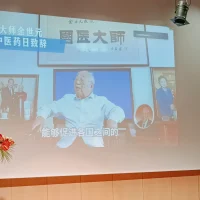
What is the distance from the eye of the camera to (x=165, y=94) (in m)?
3.57

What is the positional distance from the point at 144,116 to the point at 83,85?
0.72 metres

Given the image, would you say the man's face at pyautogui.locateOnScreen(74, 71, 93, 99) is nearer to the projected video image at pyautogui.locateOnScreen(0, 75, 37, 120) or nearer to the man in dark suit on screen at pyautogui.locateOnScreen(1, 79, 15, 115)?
the projected video image at pyautogui.locateOnScreen(0, 75, 37, 120)

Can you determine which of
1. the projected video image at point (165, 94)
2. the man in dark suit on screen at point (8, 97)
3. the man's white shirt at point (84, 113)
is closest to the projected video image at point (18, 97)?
the man in dark suit on screen at point (8, 97)

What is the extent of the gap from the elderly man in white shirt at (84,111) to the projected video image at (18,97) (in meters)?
0.12

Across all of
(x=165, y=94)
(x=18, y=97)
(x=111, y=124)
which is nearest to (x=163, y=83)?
(x=165, y=94)

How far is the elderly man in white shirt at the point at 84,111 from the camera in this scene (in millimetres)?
3184

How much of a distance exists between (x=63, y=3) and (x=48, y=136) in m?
1.34

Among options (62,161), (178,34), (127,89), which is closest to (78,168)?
(62,161)

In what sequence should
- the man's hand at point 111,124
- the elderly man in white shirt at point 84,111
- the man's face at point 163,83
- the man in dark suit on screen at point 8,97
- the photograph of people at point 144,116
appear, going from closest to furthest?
the man in dark suit on screen at point 8,97, the elderly man in white shirt at point 84,111, the man's hand at point 111,124, the photograph of people at point 144,116, the man's face at point 163,83

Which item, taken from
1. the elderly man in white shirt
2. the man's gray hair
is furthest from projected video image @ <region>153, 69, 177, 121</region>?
the man's gray hair

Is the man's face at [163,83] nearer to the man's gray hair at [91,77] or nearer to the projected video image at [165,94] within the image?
the projected video image at [165,94]

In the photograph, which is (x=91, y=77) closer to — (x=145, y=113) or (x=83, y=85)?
(x=83, y=85)

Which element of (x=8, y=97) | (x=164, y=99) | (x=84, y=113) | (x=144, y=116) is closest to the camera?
(x=8, y=97)

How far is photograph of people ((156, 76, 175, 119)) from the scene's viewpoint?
352 centimetres
